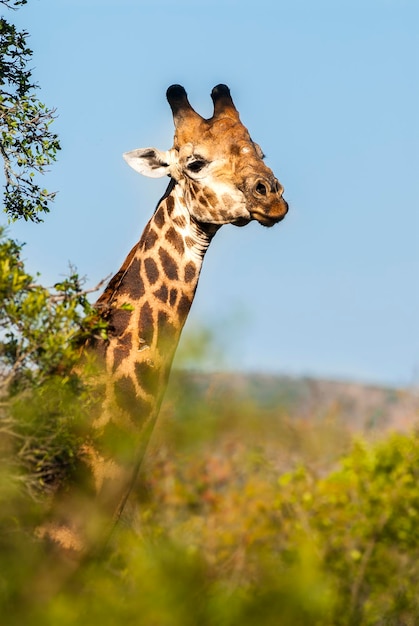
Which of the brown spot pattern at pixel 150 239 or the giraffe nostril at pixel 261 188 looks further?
the brown spot pattern at pixel 150 239

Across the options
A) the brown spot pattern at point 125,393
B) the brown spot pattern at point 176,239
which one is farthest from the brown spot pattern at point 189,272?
the brown spot pattern at point 125,393

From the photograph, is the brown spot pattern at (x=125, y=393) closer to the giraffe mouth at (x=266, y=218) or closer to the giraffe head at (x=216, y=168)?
the giraffe head at (x=216, y=168)

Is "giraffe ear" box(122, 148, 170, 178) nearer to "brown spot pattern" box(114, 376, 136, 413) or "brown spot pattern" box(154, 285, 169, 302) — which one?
"brown spot pattern" box(154, 285, 169, 302)

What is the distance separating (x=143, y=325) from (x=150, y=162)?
65.3 inches

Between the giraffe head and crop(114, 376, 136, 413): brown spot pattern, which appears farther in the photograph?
the giraffe head

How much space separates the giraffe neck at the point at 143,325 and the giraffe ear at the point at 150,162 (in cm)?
19

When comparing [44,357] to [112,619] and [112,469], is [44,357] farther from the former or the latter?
[112,619]

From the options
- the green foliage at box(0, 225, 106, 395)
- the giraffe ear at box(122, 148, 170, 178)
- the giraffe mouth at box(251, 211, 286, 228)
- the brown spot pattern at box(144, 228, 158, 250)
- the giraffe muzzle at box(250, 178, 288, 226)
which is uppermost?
the giraffe ear at box(122, 148, 170, 178)

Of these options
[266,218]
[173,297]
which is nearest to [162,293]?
[173,297]

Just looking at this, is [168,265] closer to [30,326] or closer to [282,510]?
[30,326]

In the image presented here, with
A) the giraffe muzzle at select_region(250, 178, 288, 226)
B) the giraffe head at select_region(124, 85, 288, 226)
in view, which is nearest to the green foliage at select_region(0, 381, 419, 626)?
the giraffe head at select_region(124, 85, 288, 226)

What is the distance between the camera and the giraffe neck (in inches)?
443

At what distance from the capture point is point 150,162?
12.3m

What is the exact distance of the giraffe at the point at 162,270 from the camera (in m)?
11.2
